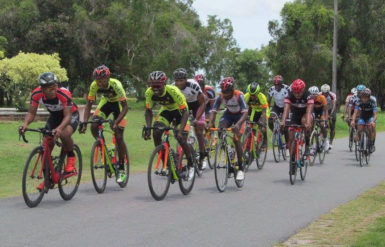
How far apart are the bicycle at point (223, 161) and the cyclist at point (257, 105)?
325 centimetres

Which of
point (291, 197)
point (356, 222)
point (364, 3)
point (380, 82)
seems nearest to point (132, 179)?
point (291, 197)

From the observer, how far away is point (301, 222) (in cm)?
839

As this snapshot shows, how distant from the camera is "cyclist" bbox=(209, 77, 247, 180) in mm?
11367

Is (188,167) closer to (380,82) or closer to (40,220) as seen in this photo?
(40,220)

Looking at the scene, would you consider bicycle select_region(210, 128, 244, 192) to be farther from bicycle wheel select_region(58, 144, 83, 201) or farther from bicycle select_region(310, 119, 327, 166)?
bicycle select_region(310, 119, 327, 166)

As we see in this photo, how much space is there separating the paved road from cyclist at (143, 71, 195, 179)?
0.89 metres

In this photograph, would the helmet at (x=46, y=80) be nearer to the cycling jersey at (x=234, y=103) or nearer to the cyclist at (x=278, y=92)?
the cycling jersey at (x=234, y=103)

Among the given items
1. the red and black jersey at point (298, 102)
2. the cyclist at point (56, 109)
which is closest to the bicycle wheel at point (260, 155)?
the red and black jersey at point (298, 102)

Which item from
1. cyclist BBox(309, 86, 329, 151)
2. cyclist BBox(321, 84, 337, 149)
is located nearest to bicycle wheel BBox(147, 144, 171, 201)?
cyclist BBox(309, 86, 329, 151)

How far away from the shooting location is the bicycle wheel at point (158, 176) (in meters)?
9.48

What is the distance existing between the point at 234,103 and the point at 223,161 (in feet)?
5.47

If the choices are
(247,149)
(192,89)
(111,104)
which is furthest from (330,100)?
(111,104)

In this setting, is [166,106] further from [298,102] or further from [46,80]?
[298,102]

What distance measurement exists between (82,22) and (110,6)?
10.4ft
